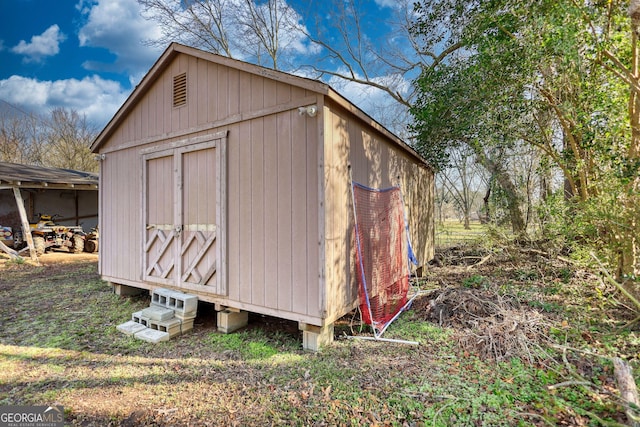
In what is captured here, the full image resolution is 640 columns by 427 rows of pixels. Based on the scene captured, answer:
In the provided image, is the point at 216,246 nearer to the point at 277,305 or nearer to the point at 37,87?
the point at 277,305

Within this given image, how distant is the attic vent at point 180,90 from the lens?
4.46 meters

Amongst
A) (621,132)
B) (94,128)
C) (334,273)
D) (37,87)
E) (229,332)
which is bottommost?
(229,332)

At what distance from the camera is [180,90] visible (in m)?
4.52

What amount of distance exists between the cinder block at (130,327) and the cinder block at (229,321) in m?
0.99

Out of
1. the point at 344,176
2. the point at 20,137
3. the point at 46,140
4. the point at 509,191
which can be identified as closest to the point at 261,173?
the point at 344,176

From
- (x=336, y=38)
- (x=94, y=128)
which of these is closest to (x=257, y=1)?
(x=336, y=38)

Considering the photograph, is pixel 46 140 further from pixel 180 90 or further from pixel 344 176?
pixel 344 176

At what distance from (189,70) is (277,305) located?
11.4 ft

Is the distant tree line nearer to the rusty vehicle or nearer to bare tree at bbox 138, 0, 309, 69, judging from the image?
the rusty vehicle

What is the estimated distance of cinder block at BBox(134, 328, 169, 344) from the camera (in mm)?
3652

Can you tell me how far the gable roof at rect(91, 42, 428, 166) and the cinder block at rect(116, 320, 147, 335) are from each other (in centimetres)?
338

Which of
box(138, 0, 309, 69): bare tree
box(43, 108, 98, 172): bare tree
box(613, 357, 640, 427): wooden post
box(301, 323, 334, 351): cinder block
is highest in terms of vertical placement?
box(138, 0, 309, 69): bare tree

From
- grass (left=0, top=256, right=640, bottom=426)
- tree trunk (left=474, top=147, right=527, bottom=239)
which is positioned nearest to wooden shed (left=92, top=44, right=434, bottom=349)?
grass (left=0, top=256, right=640, bottom=426)

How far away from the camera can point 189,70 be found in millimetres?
4402
